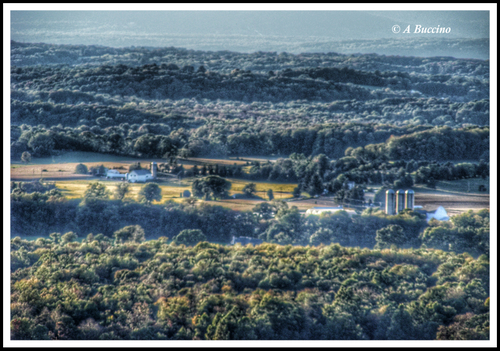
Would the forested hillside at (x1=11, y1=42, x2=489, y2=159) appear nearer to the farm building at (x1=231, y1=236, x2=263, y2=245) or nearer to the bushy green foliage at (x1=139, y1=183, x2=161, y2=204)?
the bushy green foliage at (x1=139, y1=183, x2=161, y2=204)

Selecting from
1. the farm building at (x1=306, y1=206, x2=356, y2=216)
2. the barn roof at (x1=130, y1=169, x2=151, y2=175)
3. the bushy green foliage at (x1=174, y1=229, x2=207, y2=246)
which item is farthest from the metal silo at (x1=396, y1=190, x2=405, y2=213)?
the barn roof at (x1=130, y1=169, x2=151, y2=175)

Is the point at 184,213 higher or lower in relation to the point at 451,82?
lower

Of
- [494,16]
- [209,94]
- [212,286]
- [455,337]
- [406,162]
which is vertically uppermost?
[494,16]

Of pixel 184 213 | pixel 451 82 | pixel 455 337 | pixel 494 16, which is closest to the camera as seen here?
pixel 455 337

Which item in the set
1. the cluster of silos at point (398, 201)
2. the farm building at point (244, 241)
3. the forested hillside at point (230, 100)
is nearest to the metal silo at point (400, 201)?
the cluster of silos at point (398, 201)

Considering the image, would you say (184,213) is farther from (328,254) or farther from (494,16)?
(494,16)

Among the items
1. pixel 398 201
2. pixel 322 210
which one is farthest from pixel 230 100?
pixel 398 201

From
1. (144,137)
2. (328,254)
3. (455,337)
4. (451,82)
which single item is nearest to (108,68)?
(144,137)
